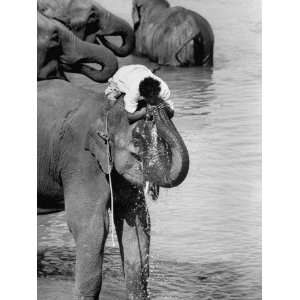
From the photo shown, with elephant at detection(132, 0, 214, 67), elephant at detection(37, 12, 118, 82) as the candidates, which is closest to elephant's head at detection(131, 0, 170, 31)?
elephant at detection(132, 0, 214, 67)

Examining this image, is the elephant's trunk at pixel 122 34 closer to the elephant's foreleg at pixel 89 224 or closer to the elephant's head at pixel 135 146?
the elephant's head at pixel 135 146

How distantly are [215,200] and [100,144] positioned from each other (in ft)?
1.65

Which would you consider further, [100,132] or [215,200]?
[215,200]

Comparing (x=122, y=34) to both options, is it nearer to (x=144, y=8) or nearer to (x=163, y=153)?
(x=144, y=8)

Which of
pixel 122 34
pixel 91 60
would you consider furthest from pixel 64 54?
pixel 122 34

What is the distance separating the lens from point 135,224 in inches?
171

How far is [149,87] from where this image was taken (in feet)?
13.5

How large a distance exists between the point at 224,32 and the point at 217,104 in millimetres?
235

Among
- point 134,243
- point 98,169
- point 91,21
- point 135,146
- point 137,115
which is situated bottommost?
point 134,243

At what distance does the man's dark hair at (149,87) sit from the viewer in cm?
412

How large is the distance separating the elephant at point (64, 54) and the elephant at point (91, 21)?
0.03 m
